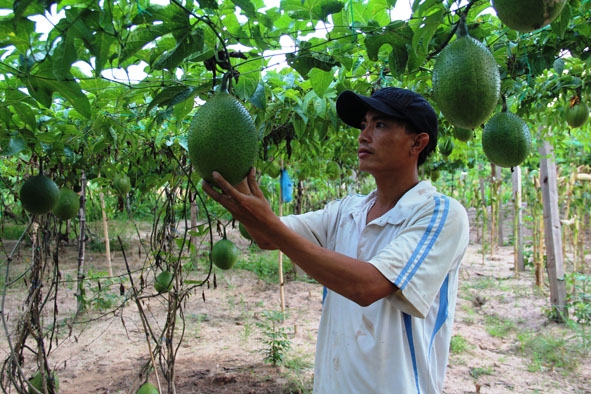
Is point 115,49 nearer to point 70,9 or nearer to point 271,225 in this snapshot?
point 70,9

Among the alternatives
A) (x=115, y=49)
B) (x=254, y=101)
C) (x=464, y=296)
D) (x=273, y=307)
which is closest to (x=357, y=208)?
(x=254, y=101)

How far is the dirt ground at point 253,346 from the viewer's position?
3982mm

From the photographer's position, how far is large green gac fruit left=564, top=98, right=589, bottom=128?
303 cm

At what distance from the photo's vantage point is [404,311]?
1446 mm

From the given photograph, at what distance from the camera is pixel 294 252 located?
4.25ft

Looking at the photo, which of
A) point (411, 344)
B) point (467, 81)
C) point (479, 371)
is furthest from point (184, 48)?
point (479, 371)

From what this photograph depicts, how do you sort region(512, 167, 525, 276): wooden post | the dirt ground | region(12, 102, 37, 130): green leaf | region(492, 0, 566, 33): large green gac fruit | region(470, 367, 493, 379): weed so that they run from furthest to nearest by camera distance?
region(512, 167, 525, 276): wooden post, region(470, 367, 493, 379): weed, the dirt ground, region(12, 102, 37, 130): green leaf, region(492, 0, 566, 33): large green gac fruit

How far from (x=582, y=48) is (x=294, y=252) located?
1822 millimetres

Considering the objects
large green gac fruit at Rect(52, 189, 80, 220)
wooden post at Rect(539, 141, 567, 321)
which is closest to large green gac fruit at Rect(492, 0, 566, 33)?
large green gac fruit at Rect(52, 189, 80, 220)

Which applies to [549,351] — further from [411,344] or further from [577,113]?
[411,344]

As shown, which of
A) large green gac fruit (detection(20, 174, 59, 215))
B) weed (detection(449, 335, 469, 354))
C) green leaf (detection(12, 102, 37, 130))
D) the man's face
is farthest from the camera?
weed (detection(449, 335, 469, 354))

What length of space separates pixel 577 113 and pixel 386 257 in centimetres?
238

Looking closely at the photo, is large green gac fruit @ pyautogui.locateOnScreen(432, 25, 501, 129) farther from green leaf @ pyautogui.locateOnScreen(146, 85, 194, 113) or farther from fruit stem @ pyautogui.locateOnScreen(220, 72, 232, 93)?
green leaf @ pyautogui.locateOnScreen(146, 85, 194, 113)

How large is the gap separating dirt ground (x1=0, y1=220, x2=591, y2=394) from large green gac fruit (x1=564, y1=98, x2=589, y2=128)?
2.14 m
